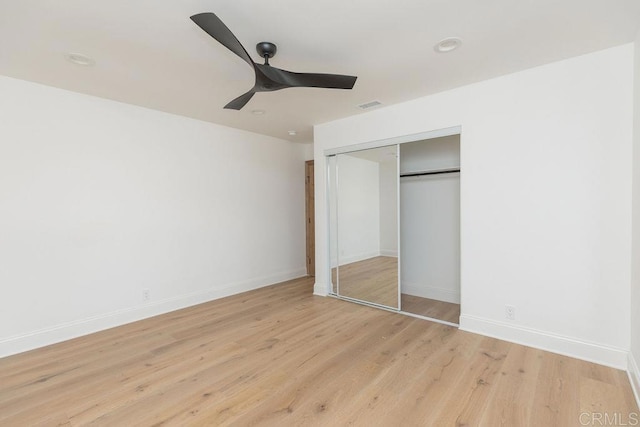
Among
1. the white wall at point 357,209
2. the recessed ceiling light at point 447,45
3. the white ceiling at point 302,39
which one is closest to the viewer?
the white ceiling at point 302,39

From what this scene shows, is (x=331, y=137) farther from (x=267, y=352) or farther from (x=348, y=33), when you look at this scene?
(x=267, y=352)

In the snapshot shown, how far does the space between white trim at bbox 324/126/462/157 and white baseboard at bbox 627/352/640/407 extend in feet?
7.56

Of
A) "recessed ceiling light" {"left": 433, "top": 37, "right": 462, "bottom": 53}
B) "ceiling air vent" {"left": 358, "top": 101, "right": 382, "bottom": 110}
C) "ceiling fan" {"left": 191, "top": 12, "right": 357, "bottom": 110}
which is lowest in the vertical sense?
"ceiling fan" {"left": 191, "top": 12, "right": 357, "bottom": 110}

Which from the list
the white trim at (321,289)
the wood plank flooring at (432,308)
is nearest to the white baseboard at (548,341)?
the wood plank flooring at (432,308)

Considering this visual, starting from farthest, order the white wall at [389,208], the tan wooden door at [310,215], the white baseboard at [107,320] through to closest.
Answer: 1. the tan wooden door at [310,215]
2. the white wall at [389,208]
3. the white baseboard at [107,320]

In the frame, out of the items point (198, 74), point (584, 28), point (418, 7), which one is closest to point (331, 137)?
point (198, 74)

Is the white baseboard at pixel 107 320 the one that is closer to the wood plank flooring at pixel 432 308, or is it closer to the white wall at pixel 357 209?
the white wall at pixel 357 209

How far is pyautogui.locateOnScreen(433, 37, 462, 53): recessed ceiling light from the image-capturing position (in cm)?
220

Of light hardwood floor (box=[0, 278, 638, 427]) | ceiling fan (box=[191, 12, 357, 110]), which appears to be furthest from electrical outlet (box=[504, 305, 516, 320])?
ceiling fan (box=[191, 12, 357, 110])

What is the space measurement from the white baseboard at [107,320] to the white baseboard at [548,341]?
10.5ft

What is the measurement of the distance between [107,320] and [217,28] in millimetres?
3300

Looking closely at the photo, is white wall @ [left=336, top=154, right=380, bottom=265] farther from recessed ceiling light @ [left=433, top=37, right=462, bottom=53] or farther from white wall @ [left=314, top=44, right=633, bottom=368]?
recessed ceiling light @ [left=433, top=37, right=462, bottom=53]

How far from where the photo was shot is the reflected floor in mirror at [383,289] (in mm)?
3664

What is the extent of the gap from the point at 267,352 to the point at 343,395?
899 mm
